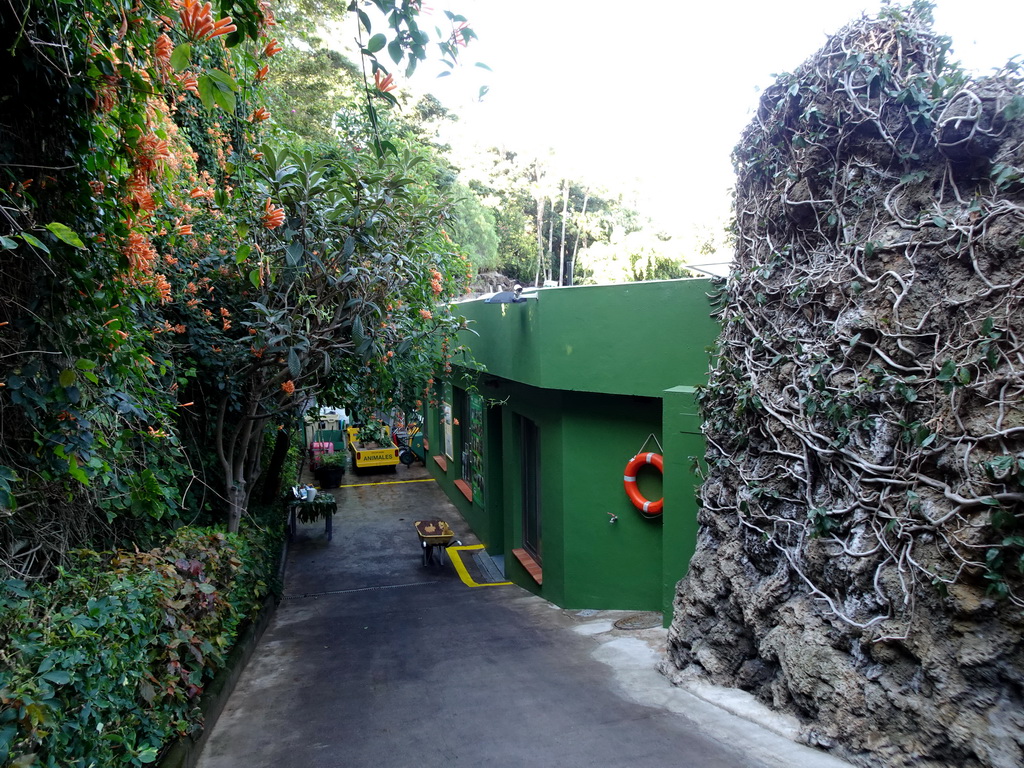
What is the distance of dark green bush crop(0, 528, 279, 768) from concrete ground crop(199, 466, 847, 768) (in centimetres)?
80

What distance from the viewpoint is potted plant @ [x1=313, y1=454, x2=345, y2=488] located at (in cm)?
1759

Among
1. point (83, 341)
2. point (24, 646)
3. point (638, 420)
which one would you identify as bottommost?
point (24, 646)

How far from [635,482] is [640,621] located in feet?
4.88

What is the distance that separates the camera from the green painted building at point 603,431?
6.67 metres

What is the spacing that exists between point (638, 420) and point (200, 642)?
484cm

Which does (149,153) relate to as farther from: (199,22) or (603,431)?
(603,431)

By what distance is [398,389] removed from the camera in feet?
29.8

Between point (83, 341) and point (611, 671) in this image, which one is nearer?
point (83, 341)

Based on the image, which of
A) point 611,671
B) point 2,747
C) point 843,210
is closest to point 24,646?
point 2,747

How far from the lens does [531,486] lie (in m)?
10.1

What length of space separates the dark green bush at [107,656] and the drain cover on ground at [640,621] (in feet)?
13.2

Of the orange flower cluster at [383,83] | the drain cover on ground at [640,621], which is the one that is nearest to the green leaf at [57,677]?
the orange flower cluster at [383,83]

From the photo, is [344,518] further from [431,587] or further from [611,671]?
[611,671]

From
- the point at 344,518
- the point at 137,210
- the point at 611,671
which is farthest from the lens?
the point at 344,518
